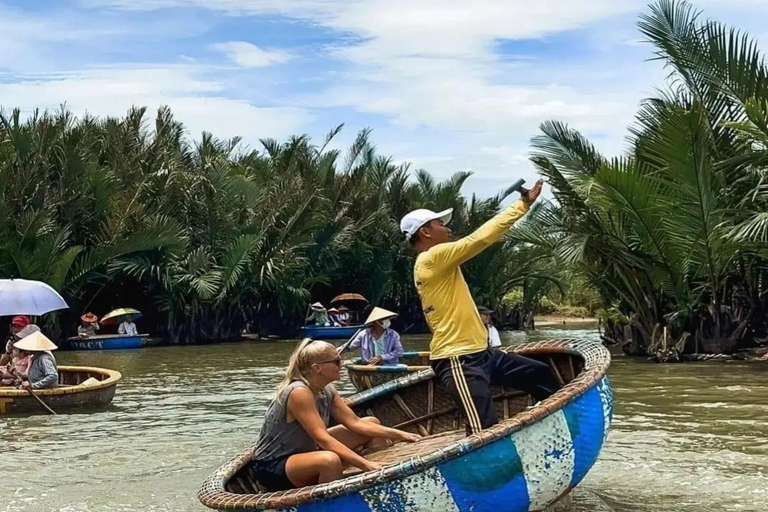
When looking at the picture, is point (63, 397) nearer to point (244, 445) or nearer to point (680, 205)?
point (244, 445)

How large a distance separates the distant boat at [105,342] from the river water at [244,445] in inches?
363

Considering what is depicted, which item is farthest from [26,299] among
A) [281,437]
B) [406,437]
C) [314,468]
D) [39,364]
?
[314,468]

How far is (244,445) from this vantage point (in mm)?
9672

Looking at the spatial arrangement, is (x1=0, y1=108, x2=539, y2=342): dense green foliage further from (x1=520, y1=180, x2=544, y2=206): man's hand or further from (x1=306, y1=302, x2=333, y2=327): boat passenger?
(x1=520, y1=180, x2=544, y2=206): man's hand

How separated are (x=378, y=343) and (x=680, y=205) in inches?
236

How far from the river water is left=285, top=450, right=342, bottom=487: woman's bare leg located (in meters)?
1.73

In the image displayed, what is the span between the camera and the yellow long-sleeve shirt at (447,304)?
5.61 m

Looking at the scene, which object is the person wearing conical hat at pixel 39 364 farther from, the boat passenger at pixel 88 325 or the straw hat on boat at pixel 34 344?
the boat passenger at pixel 88 325

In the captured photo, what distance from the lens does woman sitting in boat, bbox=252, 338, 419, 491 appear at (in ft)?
17.8

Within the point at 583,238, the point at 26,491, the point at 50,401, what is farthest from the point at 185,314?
the point at 26,491

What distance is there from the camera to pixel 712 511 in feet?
20.9

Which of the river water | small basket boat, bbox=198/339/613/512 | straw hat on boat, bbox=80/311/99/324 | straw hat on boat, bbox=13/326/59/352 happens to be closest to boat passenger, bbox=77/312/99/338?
straw hat on boat, bbox=80/311/99/324

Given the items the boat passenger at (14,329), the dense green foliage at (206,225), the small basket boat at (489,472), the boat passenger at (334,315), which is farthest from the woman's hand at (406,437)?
the boat passenger at (334,315)

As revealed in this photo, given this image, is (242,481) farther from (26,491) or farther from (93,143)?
(93,143)
